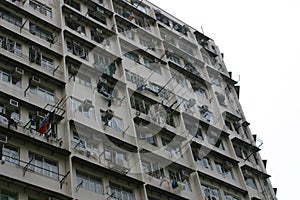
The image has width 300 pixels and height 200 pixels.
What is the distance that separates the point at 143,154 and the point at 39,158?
169 inches

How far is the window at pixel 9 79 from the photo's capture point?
58.2ft

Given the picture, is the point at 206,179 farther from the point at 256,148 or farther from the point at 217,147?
the point at 256,148

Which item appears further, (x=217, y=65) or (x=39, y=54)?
(x=217, y=65)

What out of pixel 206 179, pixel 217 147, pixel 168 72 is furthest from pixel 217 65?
pixel 206 179

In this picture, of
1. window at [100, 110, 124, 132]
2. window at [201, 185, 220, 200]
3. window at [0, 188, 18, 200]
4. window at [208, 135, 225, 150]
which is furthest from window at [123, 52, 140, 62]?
window at [0, 188, 18, 200]

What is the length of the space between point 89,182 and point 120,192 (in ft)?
3.95

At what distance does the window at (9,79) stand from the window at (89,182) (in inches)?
154

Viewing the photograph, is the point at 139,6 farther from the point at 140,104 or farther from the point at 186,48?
the point at 140,104

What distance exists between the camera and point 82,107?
18844 mm

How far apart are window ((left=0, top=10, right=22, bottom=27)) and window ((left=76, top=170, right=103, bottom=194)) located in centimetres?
702


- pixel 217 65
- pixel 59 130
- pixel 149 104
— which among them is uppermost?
pixel 217 65

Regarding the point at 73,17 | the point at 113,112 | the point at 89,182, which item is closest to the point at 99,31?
the point at 73,17

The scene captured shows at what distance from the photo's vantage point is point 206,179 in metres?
20.5

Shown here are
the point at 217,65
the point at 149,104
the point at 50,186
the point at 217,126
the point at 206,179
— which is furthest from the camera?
the point at 217,65
